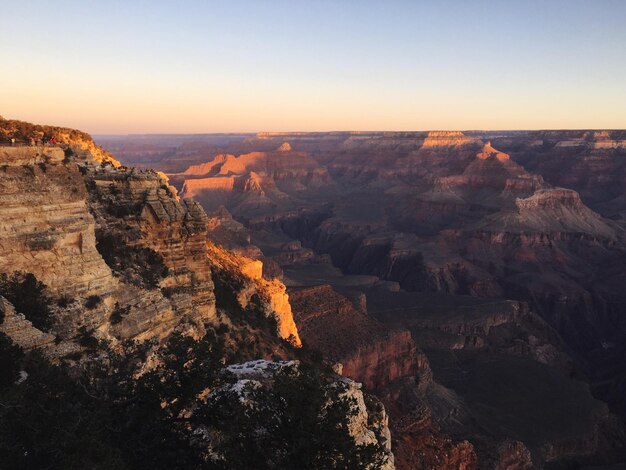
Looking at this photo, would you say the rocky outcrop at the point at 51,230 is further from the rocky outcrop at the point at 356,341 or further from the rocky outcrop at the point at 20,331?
the rocky outcrop at the point at 356,341

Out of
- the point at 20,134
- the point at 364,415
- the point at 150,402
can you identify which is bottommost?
the point at 364,415

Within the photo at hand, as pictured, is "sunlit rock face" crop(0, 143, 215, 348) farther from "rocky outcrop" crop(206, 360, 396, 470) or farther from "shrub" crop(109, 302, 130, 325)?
"rocky outcrop" crop(206, 360, 396, 470)

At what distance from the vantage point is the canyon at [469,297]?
45969 millimetres

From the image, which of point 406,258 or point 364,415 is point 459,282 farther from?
point 364,415

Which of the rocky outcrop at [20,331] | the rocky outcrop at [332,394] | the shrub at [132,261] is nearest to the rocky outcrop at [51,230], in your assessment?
the shrub at [132,261]

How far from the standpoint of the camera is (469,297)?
86.8 metres

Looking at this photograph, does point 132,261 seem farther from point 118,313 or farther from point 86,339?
point 86,339

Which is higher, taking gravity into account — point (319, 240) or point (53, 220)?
point (53, 220)

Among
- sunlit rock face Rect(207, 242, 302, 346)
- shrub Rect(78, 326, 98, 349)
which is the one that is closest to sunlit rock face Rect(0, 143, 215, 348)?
shrub Rect(78, 326, 98, 349)

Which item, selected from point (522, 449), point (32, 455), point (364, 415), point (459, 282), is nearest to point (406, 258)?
point (459, 282)

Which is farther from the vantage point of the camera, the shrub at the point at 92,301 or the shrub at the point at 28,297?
the shrub at the point at 92,301

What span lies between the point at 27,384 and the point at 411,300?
2858 inches

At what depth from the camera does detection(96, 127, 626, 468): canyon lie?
45969 millimetres

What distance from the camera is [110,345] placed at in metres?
17.5
